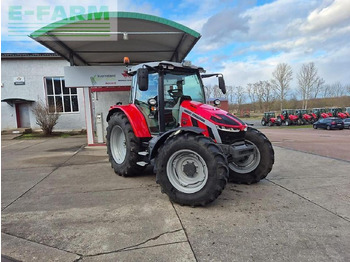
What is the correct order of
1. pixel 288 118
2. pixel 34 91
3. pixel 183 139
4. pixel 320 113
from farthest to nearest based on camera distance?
1. pixel 320 113
2. pixel 288 118
3. pixel 34 91
4. pixel 183 139

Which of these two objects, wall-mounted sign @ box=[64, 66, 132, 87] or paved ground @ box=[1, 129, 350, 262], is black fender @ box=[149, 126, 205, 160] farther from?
wall-mounted sign @ box=[64, 66, 132, 87]

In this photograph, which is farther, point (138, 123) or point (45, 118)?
point (45, 118)

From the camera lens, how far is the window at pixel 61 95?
715 inches

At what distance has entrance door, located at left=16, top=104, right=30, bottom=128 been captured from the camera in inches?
725

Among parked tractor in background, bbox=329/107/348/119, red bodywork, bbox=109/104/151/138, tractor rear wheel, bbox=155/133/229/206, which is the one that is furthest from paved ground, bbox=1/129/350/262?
parked tractor in background, bbox=329/107/348/119

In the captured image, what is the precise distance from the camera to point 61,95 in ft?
60.2

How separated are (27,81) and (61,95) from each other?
2595mm

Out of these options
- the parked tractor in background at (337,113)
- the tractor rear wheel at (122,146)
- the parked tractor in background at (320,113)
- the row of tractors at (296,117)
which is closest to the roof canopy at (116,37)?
the tractor rear wheel at (122,146)

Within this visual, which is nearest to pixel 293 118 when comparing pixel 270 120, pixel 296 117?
pixel 296 117

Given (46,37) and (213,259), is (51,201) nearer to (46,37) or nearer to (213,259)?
(213,259)

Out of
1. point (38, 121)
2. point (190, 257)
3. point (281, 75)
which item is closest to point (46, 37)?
point (190, 257)

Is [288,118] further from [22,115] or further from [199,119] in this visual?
[199,119]

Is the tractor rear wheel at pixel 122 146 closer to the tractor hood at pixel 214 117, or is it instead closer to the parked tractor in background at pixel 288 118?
the tractor hood at pixel 214 117

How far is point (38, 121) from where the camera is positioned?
52.2 ft
